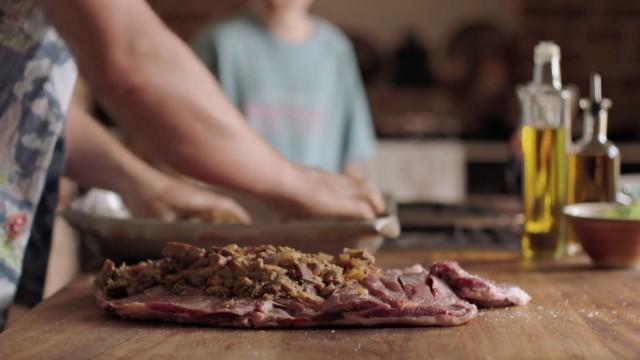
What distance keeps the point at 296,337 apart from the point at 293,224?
400 mm

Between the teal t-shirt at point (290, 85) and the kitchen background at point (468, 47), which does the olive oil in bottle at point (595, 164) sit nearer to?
the teal t-shirt at point (290, 85)

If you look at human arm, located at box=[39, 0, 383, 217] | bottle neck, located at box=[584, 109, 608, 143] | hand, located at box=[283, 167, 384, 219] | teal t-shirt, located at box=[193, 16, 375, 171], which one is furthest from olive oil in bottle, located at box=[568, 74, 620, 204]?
teal t-shirt, located at box=[193, 16, 375, 171]

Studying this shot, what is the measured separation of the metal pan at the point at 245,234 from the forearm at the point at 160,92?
6cm

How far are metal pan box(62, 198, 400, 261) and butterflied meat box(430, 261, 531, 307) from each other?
269mm

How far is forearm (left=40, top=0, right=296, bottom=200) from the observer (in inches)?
47.2

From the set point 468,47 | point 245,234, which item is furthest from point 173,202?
point 468,47

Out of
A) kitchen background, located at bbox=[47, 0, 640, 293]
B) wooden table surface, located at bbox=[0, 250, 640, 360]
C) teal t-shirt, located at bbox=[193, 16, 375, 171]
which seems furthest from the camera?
kitchen background, located at bbox=[47, 0, 640, 293]

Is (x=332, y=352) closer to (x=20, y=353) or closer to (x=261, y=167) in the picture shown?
(x=20, y=353)

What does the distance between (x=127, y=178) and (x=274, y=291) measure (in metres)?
0.64

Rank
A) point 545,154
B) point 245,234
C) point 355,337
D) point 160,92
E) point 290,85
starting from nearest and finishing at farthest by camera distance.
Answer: point 355,337 → point 160,92 → point 245,234 → point 545,154 → point 290,85

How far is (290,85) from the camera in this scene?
11.8 ft

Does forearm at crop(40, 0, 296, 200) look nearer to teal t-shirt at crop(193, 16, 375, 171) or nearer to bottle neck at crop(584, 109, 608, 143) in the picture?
bottle neck at crop(584, 109, 608, 143)

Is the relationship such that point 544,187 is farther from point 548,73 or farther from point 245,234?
point 245,234

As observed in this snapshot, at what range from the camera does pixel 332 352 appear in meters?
0.93
